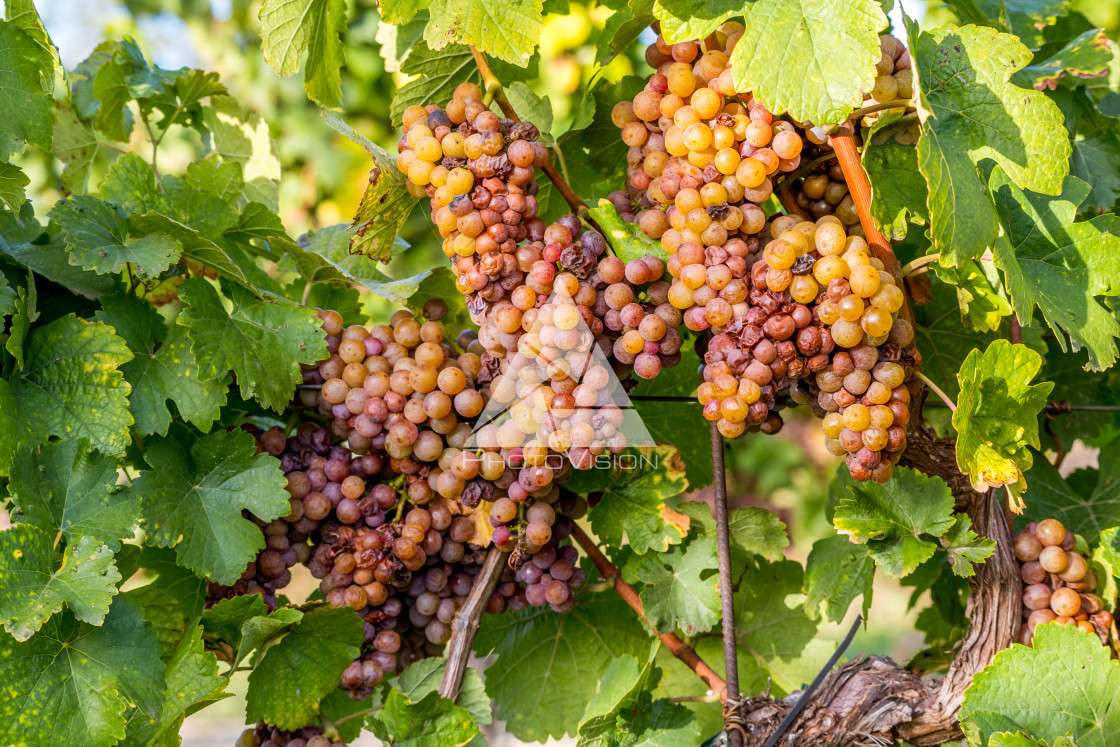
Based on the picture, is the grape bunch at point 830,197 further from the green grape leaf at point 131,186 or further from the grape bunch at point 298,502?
the green grape leaf at point 131,186

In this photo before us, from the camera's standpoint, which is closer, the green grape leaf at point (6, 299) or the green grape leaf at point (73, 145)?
the green grape leaf at point (6, 299)

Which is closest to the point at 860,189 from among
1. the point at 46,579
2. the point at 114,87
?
the point at 46,579

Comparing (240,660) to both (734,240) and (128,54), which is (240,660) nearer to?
(734,240)

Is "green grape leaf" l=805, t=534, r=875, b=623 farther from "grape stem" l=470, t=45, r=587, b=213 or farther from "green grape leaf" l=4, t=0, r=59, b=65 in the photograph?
"green grape leaf" l=4, t=0, r=59, b=65

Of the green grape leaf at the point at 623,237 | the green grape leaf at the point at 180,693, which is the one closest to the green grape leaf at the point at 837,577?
the green grape leaf at the point at 623,237

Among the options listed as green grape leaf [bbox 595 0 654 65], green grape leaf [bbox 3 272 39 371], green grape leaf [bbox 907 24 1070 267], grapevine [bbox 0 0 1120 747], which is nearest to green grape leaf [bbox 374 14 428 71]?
grapevine [bbox 0 0 1120 747]

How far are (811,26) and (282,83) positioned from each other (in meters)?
3.48

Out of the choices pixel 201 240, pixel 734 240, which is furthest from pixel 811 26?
pixel 201 240

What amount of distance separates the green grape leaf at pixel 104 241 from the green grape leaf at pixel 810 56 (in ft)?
1.96

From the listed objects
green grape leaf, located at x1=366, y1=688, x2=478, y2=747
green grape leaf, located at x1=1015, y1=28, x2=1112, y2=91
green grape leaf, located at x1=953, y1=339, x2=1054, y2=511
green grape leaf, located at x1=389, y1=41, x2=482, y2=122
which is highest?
green grape leaf, located at x1=389, y1=41, x2=482, y2=122

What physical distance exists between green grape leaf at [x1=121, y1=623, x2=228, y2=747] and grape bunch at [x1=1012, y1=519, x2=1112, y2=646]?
81 cm

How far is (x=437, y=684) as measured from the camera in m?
0.91

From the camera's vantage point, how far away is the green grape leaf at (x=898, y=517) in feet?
2.61

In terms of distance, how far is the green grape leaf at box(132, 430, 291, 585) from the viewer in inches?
33.4
